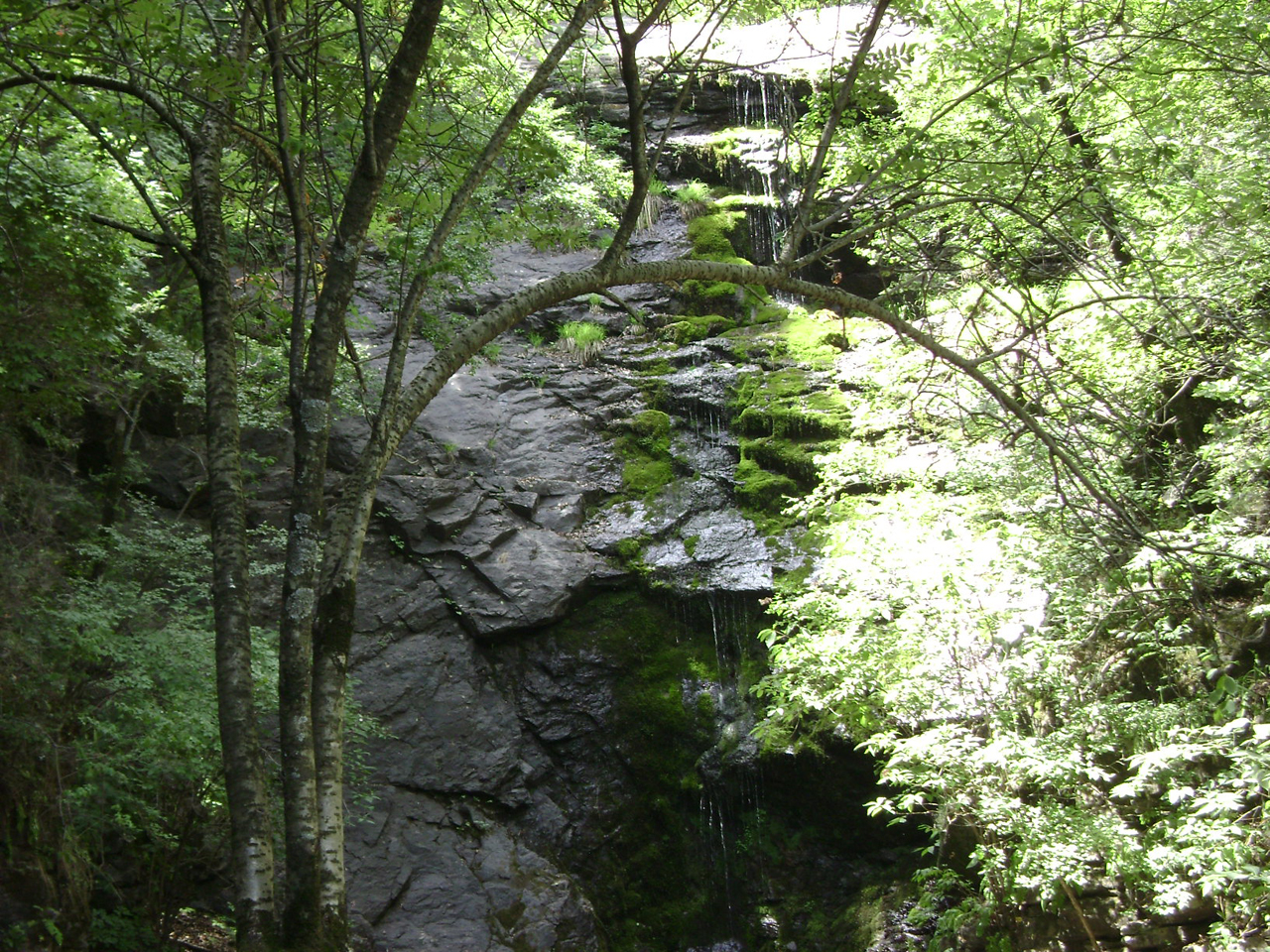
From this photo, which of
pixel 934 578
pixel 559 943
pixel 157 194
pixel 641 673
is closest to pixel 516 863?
pixel 559 943

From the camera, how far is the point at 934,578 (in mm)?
6473

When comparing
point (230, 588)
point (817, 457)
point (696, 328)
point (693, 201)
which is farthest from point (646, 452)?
point (230, 588)

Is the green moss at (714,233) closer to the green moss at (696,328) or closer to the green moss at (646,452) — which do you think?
the green moss at (696,328)

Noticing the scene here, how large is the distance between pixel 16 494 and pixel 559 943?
5.92 metres

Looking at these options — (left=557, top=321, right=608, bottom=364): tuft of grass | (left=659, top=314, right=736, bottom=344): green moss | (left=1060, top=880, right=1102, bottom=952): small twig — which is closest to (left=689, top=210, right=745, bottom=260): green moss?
(left=659, top=314, right=736, bottom=344): green moss

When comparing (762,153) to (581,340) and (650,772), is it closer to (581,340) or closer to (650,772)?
(581,340)

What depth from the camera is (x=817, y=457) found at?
847cm

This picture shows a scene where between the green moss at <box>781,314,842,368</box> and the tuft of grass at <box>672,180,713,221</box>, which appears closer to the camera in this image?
the green moss at <box>781,314,842,368</box>

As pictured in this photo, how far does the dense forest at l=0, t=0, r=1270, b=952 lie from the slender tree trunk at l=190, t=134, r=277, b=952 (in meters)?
0.01

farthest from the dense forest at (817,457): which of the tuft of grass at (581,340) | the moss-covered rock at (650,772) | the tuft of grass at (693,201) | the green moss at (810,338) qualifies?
the tuft of grass at (693,201)

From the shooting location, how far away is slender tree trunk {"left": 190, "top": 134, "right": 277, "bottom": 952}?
2.68 metres

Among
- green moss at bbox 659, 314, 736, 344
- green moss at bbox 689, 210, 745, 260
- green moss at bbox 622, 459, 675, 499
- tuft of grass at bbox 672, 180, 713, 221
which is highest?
tuft of grass at bbox 672, 180, 713, 221

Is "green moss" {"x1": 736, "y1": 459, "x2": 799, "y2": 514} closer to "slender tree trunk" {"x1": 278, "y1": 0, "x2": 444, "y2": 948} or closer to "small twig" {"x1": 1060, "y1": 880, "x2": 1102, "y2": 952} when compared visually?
"small twig" {"x1": 1060, "y1": 880, "x2": 1102, "y2": 952}

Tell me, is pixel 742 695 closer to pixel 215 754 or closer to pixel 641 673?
pixel 641 673
